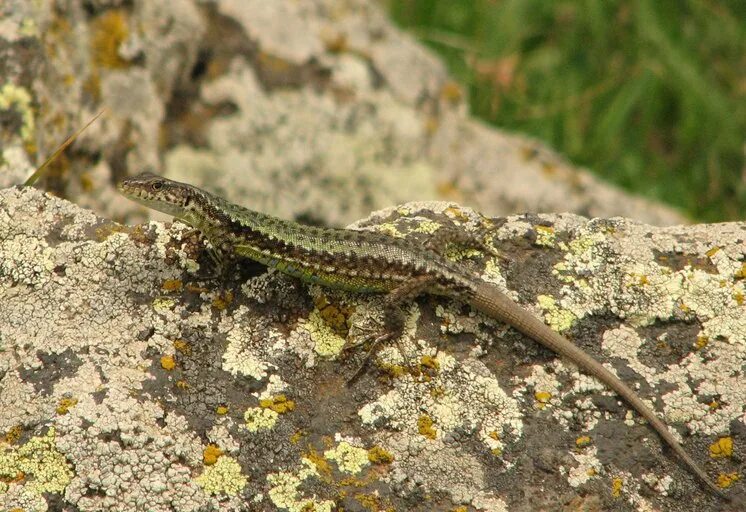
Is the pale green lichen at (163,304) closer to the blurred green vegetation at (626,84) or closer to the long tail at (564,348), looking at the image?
the long tail at (564,348)

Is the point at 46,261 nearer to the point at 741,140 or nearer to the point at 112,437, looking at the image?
the point at 112,437

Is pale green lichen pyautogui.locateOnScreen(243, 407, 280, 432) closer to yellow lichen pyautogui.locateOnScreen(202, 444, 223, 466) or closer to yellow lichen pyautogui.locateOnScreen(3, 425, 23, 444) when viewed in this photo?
yellow lichen pyautogui.locateOnScreen(202, 444, 223, 466)

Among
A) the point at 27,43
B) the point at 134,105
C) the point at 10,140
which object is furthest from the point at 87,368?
the point at 134,105

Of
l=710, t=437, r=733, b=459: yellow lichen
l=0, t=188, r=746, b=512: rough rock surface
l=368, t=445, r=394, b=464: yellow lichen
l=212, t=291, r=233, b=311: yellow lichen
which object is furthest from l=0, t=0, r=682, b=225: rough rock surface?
l=710, t=437, r=733, b=459: yellow lichen

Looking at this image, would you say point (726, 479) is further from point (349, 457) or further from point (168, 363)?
point (168, 363)

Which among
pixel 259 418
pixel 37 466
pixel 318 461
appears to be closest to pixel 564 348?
pixel 318 461

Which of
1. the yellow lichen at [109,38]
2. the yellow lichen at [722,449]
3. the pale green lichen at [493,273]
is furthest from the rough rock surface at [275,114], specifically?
the yellow lichen at [722,449]

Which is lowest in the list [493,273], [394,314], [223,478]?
[223,478]

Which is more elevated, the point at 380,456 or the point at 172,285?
the point at 172,285
